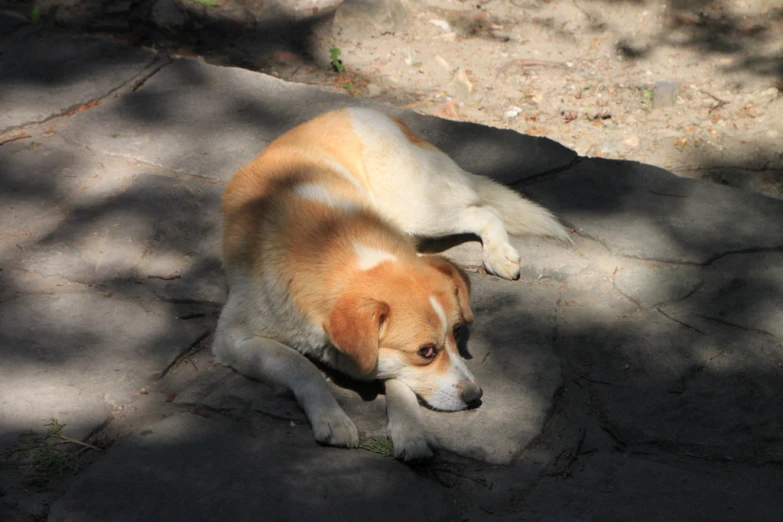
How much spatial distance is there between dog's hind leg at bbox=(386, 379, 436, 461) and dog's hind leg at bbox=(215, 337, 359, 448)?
16 centimetres

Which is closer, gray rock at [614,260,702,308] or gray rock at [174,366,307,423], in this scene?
gray rock at [174,366,307,423]

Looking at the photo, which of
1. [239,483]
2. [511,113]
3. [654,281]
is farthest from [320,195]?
[511,113]

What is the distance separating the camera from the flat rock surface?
9.16 feet

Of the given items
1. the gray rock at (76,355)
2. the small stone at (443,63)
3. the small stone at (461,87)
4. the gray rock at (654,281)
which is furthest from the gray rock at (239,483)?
the small stone at (443,63)

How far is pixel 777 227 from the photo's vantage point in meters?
4.32

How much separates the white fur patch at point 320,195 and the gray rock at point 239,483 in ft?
3.61

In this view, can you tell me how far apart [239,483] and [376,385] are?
2.79 ft

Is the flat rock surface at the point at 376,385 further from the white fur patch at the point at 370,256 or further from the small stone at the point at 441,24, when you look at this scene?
the small stone at the point at 441,24

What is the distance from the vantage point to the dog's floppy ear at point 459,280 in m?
3.30

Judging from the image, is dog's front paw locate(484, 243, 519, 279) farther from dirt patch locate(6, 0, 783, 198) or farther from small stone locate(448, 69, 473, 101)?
small stone locate(448, 69, 473, 101)

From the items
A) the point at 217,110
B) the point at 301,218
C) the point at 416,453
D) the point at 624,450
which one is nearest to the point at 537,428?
the point at 624,450

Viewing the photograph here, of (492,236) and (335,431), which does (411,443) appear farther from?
(492,236)

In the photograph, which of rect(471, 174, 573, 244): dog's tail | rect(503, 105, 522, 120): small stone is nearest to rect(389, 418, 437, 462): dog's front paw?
rect(471, 174, 573, 244): dog's tail

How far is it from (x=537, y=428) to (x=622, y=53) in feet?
14.8
